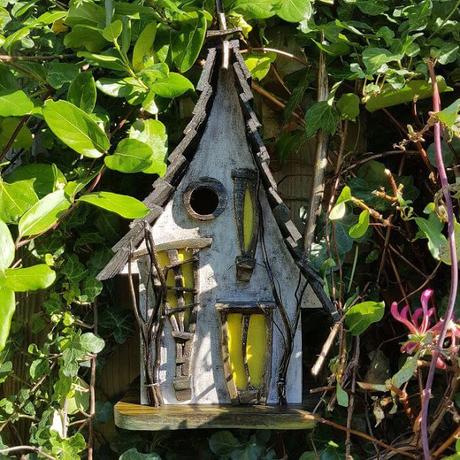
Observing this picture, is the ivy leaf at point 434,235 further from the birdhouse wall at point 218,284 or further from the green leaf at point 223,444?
the green leaf at point 223,444

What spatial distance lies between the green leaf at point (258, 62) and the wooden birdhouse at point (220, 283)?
18cm

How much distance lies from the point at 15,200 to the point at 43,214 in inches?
4.0

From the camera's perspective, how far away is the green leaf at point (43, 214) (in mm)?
1278

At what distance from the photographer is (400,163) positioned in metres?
1.62

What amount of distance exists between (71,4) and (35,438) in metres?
0.80

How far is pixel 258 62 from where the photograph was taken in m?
1.60

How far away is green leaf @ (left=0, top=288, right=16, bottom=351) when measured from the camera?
1.12 meters

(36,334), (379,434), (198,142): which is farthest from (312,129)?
(36,334)

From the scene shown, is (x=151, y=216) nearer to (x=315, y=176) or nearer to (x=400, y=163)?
(x=315, y=176)

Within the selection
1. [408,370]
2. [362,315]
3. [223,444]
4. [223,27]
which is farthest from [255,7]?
[223,444]

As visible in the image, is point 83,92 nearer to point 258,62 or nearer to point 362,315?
point 258,62

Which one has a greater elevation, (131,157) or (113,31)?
(113,31)

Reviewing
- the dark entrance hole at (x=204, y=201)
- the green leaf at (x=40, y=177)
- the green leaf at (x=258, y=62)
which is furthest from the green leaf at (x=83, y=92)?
the green leaf at (x=258, y=62)

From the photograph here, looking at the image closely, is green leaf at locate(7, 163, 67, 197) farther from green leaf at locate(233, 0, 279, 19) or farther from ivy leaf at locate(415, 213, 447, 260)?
ivy leaf at locate(415, 213, 447, 260)
